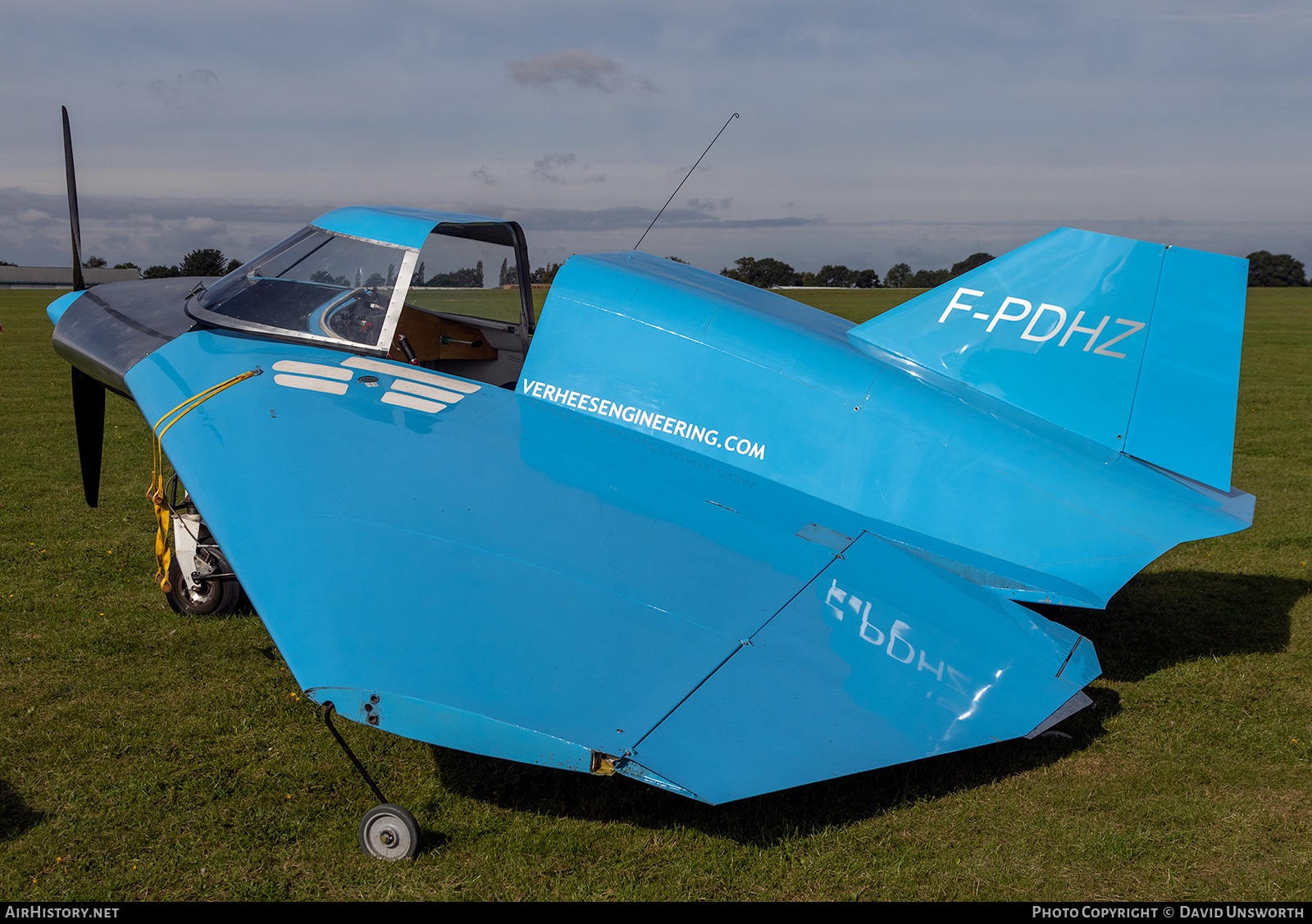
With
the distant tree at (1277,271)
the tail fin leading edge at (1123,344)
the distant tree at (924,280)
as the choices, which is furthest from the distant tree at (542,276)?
the distant tree at (1277,271)

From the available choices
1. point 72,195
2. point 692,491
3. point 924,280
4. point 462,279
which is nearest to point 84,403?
point 72,195

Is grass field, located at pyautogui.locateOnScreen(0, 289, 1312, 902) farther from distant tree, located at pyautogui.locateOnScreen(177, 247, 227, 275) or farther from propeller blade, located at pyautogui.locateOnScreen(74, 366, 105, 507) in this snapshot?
distant tree, located at pyautogui.locateOnScreen(177, 247, 227, 275)

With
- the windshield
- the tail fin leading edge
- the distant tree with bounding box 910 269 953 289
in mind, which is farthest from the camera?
the distant tree with bounding box 910 269 953 289

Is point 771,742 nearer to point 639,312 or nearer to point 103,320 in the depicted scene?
point 639,312

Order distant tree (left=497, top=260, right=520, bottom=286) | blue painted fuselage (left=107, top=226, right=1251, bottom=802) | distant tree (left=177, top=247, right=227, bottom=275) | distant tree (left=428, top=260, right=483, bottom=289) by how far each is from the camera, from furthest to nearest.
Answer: distant tree (left=177, top=247, right=227, bottom=275) < distant tree (left=497, top=260, right=520, bottom=286) < distant tree (left=428, top=260, right=483, bottom=289) < blue painted fuselage (left=107, top=226, right=1251, bottom=802)

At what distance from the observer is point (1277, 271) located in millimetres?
92500

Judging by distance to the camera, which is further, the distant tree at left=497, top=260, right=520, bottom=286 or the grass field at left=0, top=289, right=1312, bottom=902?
the distant tree at left=497, top=260, right=520, bottom=286

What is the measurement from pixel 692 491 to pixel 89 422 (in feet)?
17.0

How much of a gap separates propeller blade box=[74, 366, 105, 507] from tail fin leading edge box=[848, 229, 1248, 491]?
6.38 metres

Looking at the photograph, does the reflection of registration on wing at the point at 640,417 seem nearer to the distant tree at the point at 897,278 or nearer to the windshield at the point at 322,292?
the windshield at the point at 322,292

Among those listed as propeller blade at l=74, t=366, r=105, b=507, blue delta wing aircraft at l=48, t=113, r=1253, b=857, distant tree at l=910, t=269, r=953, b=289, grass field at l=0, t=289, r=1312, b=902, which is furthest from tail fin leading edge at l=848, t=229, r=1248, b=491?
distant tree at l=910, t=269, r=953, b=289

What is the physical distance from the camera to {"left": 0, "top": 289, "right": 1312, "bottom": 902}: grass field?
3.35 m

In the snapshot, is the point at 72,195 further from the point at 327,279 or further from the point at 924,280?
the point at 924,280
